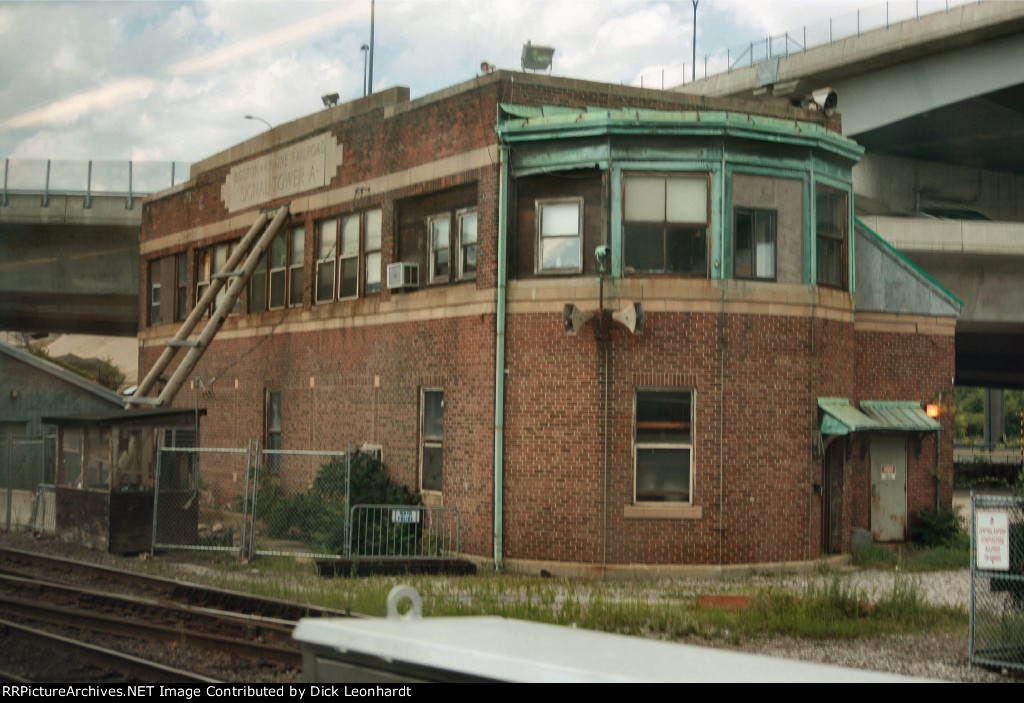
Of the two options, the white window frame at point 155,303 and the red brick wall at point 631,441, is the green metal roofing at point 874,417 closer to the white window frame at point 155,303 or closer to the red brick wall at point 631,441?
the red brick wall at point 631,441

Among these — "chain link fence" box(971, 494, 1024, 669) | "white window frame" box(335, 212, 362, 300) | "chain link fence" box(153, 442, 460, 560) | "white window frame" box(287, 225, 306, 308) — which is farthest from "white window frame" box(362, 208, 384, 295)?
"chain link fence" box(971, 494, 1024, 669)

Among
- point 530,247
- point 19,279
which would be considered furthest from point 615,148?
point 19,279

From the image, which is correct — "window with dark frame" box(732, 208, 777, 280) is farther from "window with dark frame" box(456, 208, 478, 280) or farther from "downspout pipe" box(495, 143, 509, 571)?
"window with dark frame" box(456, 208, 478, 280)

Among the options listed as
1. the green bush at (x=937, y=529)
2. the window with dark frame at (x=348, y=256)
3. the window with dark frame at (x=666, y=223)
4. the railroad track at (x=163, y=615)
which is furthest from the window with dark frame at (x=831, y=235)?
the railroad track at (x=163, y=615)

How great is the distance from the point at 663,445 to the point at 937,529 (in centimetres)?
717

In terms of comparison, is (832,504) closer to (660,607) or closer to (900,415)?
(900,415)

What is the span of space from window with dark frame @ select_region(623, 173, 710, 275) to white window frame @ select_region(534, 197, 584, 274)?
0.78m

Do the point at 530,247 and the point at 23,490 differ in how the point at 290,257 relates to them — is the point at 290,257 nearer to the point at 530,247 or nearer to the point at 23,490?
the point at 530,247

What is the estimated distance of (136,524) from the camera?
20.4 metres

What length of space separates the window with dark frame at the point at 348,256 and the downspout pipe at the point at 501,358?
4549mm

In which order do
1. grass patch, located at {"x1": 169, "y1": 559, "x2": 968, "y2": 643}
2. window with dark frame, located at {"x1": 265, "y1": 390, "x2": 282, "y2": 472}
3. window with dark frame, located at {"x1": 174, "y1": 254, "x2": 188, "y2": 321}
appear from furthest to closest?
1. window with dark frame, located at {"x1": 174, "y1": 254, "x2": 188, "y2": 321}
2. window with dark frame, located at {"x1": 265, "y1": 390, "x2": 282, "y2": 472}
3. grass patch, located at {"x1": 169, "y1": 559, "x2": 968, "y2": 643}

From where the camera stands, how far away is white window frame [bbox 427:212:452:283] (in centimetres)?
2069

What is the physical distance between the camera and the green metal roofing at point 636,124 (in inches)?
717

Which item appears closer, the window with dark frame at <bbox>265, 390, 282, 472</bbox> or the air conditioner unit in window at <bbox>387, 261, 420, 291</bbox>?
the air conditioner unit in window at <bbox>387, 261, 420, 291</bbox>
